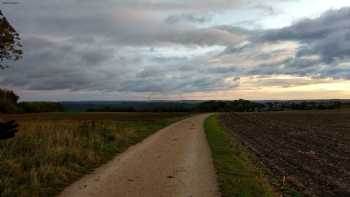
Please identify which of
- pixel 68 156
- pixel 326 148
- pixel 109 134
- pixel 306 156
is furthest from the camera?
pixel 109 134

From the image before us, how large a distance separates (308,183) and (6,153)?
9.48 metres

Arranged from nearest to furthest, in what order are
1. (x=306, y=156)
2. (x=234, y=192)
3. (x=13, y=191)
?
1. (x=13, y=191)
2. (x=234, y=192)
3. (x=306, y=156)

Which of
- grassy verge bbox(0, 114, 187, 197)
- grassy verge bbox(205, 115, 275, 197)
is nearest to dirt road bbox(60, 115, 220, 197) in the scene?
grassy verge bbox(205, 115, 275, 197)

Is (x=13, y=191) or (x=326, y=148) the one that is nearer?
(x=13, y=191)

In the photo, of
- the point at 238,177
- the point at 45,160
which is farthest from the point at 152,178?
the point at 45,160

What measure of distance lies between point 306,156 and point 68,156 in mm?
10346

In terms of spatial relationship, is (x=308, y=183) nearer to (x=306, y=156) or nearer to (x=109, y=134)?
(x=306, y=156)

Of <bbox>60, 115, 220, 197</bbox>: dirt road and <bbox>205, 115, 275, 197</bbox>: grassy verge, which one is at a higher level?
<bbox>60, 115, 220, 197</bbox>: dirt road

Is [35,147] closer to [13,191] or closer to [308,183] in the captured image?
[13,191]

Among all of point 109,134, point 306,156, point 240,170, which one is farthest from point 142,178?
point 109,134

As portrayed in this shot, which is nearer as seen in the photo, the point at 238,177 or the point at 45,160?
the point at 238,177

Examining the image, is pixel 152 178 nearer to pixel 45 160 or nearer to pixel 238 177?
pixel 238 177

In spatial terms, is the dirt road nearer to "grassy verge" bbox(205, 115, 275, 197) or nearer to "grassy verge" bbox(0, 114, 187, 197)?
"grassy verge" bbox(205, 115, 275, 197)

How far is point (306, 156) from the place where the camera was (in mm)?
20125
